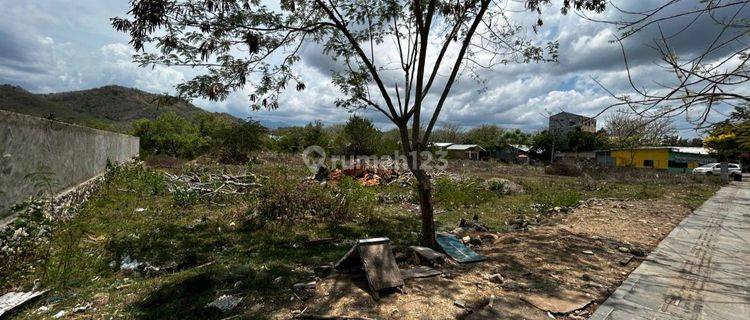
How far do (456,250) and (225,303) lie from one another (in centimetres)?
276

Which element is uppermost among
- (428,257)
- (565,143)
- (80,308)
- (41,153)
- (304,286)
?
(565,143)

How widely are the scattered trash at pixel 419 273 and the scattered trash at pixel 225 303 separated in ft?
5.06

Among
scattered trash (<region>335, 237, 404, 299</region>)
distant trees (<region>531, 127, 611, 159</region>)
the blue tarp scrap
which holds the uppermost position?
distant trees (<region>531, 127, 611, 159</region>)

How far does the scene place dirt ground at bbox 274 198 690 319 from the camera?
3135 millimetres

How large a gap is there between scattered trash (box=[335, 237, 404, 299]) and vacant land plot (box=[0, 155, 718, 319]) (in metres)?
0.12

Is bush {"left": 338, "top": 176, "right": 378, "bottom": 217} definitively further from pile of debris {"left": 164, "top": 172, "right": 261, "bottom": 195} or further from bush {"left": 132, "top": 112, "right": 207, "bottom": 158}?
bush {"left": 132, "top": 112, "right": 207, "bottom": 158}

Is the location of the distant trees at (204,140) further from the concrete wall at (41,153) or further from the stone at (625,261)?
the stone at (625,261)

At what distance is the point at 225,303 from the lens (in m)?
3.26

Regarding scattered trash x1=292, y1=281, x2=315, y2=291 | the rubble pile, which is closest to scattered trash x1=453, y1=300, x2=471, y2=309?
scattered trash x1=292, y1=281, x2=315, y2=291

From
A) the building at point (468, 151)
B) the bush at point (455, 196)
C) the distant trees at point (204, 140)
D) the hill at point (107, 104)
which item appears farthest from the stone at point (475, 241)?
the hill at point (107, 104)

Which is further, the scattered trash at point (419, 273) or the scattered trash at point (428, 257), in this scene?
the scattered trash at point (428, 257)

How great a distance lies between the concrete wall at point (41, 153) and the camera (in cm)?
439

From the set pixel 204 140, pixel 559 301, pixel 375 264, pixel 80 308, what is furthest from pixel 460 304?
pixel 204 140

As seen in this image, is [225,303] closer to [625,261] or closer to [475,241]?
[475,241]
